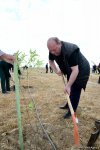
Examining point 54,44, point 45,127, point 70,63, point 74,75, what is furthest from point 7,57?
point 45,127

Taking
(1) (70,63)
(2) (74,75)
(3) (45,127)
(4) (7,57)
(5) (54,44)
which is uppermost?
(5) (54,44)

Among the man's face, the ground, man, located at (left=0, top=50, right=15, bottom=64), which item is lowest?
the ground

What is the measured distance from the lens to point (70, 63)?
5.75 metres

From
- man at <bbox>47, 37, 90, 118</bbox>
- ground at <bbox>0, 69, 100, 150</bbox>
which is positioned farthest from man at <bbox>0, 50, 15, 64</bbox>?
ground at <bbox>0, 69, 100, 150</bbox>

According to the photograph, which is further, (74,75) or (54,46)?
(74,75)

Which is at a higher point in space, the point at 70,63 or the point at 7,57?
the point at 7,57

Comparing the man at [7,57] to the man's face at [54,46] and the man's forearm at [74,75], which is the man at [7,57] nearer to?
the man's face at [54,46]

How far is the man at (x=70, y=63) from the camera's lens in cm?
547

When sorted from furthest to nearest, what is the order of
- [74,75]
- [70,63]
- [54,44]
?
[70,63] < [74,75] < [54,44]

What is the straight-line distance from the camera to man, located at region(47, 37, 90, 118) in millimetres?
5469

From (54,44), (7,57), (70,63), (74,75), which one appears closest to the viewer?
(7,57)

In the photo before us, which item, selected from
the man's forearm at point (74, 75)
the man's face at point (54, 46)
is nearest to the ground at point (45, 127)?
the man's forearm at point (74, 75)

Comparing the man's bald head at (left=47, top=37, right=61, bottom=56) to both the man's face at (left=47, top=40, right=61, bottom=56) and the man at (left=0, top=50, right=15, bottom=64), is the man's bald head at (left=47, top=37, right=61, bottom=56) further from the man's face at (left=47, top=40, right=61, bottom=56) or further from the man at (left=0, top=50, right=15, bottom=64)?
the man at (left=0, top=50, right=15, bottom=64)

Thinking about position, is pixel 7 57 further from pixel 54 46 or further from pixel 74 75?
pixel 74 75
